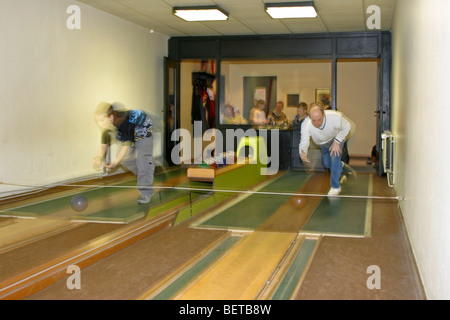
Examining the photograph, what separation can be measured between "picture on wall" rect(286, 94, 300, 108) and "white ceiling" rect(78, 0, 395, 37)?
4.03 metres

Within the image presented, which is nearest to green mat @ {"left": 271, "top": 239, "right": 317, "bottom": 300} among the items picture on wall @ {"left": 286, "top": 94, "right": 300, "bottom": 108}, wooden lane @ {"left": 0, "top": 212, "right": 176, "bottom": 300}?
wooden lane @ {"left": 0, "top": 212, "right": 176, "bottom": 300}

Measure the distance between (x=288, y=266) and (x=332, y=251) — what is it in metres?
0.51

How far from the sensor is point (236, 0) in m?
7.00

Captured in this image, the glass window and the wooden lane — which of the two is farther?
the glass window

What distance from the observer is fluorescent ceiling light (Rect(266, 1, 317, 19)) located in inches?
280

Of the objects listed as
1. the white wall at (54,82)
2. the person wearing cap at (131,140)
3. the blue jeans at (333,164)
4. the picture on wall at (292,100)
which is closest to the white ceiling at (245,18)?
the white wall at (54,82)

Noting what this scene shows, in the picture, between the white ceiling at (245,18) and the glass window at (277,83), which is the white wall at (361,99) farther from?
the white ceiling at (245,18)

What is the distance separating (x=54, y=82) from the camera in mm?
6863

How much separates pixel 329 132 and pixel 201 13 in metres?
3.00

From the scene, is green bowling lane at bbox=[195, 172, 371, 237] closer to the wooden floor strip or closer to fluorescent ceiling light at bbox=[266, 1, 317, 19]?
the wooden floor strip

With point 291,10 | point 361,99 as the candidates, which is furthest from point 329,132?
point 361,99

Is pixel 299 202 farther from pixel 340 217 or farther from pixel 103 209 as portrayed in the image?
pixel 103 209
